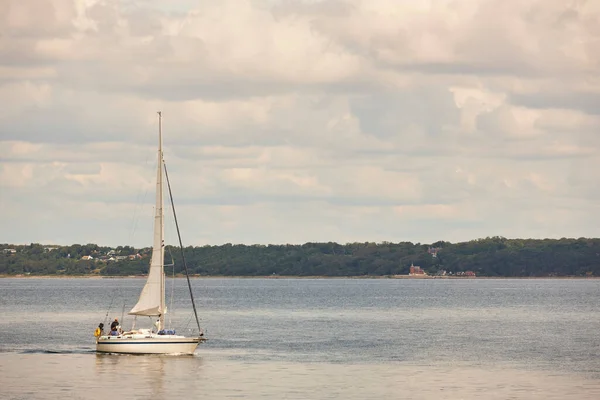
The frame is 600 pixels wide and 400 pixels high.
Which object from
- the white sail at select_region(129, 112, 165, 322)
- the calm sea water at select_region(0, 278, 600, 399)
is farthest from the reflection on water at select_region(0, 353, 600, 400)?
the white sail at select_region(129, 112, 165, 322)

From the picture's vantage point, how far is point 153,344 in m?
82.6

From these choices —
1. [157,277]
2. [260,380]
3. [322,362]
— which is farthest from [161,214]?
[260,380]

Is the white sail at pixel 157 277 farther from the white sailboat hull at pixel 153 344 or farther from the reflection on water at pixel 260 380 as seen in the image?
the reflection on water at pixel 260 380

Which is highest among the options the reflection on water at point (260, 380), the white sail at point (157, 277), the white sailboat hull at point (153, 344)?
the white sail at point (157, 277)

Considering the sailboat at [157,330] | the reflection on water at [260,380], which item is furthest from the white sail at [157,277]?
the reflection on water at [260,380]

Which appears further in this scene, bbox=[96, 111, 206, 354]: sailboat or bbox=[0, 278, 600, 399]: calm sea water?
bbox=[96, 111, 206, 354]: sailboat

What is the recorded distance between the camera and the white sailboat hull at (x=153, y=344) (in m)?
82.6

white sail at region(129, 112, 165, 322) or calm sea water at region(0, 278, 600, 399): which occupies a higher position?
white sail at region(129, 112, 165, 322)

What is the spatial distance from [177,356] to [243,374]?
10.3 metres

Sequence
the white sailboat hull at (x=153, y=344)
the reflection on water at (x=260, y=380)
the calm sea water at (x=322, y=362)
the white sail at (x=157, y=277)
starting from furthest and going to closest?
the white sail at (x=157, y=277), the white sailboat hull at (x=153, y=344), the calm sea water at (x=322, y=362), the reflection on water at (x=260, y=380)

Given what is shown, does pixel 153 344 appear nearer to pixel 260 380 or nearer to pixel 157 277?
pixel 157 277

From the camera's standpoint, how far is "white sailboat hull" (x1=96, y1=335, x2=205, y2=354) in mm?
82625

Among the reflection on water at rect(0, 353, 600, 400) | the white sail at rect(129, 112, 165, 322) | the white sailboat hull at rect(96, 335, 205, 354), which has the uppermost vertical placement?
the white sail at rect(129, 112, 165, 322)

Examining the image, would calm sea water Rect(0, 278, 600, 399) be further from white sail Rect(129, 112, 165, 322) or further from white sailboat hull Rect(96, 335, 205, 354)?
white sail Rect(129, 112, 165, 322)
